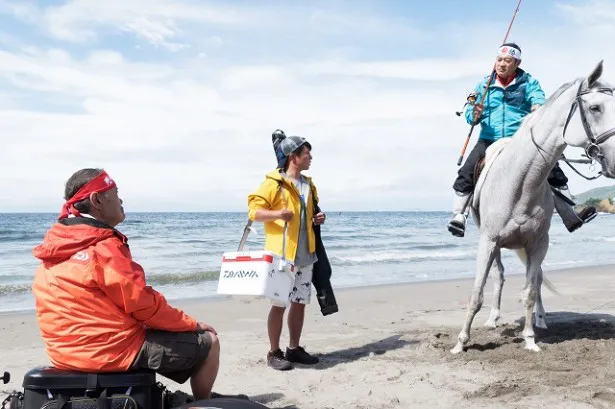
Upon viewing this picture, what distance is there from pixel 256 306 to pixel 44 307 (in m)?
6.85

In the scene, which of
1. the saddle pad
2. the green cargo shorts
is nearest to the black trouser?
the saddle pad

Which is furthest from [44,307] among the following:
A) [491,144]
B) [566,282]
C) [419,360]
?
[566,282]

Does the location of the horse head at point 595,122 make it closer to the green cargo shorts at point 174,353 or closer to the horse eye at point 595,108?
the horse eye at point 595,108

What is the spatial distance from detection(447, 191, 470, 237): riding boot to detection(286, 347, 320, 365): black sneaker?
199 cm

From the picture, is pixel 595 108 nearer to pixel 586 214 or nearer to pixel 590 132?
pixel 590 132

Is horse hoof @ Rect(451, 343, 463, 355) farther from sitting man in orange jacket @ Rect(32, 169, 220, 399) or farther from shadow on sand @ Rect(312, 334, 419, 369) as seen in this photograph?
sitting man in orange jacket @ Rect(32, 169, 220, 399)

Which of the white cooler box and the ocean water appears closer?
the white cooler box

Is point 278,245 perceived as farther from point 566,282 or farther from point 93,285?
point 566,282

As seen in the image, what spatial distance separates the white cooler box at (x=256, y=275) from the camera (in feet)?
17.6

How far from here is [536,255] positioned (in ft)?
21.0

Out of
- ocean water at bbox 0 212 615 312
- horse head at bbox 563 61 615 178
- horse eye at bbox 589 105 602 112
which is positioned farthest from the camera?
ocean water at bbox 0 212 615 312

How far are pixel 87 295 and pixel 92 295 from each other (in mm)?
25

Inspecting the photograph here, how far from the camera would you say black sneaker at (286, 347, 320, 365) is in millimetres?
6188

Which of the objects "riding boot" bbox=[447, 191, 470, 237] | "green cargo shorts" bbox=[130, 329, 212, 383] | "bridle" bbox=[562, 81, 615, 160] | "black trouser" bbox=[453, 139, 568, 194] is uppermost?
"bridle" bbox=[562, 81, 615, 160]
